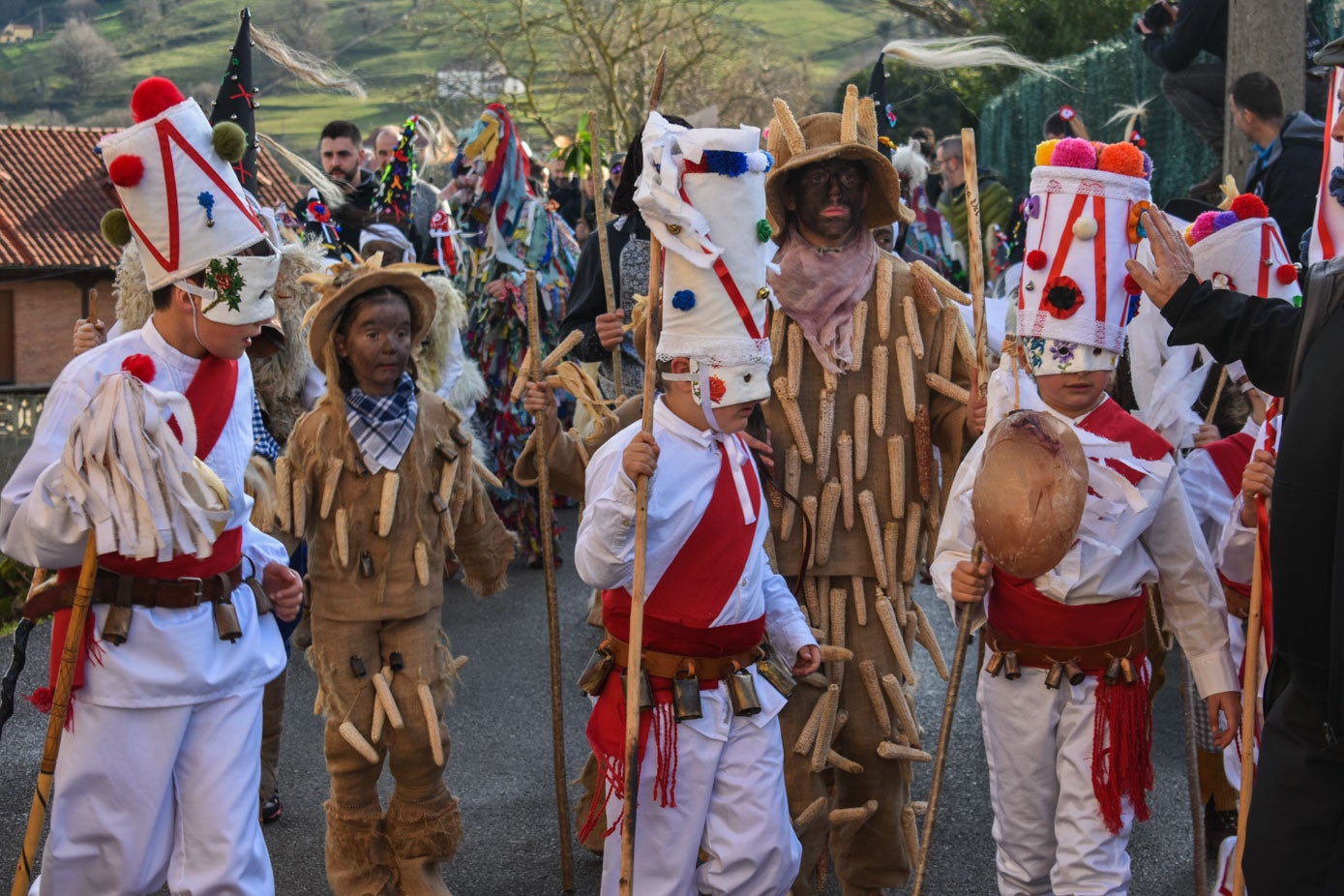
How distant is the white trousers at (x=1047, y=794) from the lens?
4.16 meters

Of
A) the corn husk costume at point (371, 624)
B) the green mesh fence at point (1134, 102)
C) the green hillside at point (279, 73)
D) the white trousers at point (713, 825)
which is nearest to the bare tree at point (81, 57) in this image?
the green hillside at point (279, 73)


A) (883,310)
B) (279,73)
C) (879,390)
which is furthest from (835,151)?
(279,73)

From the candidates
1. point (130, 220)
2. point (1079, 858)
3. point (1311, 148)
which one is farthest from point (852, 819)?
point (1311, 148)

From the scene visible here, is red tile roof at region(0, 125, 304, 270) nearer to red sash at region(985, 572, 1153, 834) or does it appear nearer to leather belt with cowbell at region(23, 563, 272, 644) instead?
leather belt with cowbell at region(23, 563, 272, 644)

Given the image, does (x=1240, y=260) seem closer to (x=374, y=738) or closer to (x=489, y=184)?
(x=374, y=738)

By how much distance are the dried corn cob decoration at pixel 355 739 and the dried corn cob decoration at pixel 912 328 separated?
2189 mm

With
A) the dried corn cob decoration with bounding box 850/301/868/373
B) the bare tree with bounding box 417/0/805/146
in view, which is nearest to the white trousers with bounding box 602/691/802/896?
the dried corn cob decoration with bounding box 850/301/868/373

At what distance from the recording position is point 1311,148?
7.56 metres

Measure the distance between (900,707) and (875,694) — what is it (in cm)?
9

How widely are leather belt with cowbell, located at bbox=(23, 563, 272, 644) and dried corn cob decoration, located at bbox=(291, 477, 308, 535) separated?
774mm

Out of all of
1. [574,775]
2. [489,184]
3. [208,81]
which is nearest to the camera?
Result: [574,775]

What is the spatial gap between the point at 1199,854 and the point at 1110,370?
1.47m

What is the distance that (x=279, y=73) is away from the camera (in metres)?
32.2

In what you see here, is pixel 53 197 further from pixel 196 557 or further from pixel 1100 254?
pixel 1100 254
